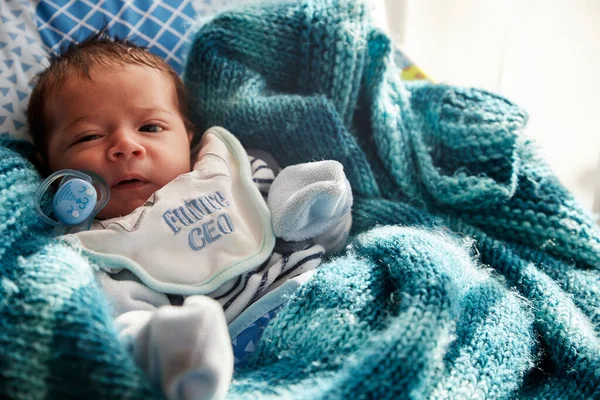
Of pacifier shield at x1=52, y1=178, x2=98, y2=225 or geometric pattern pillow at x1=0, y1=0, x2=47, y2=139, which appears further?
geometric pattern pillow at x1=0, y1=0, x2=47, y2=139

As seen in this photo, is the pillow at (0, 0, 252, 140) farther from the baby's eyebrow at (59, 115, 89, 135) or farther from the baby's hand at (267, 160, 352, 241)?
the baby's hand at (267, 160, 352, 241)

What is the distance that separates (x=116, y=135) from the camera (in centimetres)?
77

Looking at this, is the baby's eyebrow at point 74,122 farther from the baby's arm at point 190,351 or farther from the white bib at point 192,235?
the baby's arm at point 190,351

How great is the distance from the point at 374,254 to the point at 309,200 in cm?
11

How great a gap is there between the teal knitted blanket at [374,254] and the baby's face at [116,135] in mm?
76

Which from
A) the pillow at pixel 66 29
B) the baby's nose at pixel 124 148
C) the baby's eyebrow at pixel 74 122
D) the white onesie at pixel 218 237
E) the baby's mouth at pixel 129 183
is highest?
the pillow at pixel 66 29

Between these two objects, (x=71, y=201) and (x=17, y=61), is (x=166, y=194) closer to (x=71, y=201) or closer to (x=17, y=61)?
(x=71, y=201)

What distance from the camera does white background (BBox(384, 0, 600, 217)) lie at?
1.19m

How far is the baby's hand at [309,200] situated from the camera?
0.73m

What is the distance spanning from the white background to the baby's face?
0.81 m

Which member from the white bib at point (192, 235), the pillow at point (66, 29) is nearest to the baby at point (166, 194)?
the white bib at point (192, 235)

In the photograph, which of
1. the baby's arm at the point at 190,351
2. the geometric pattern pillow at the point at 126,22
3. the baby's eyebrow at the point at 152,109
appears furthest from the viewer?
the geometric pattern pillow at the point at 126,22

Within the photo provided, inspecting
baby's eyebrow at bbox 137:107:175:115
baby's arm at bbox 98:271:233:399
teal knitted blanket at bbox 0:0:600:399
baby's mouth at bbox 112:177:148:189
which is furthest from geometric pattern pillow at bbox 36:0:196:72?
baby's arm at bbox 98:271:233:399

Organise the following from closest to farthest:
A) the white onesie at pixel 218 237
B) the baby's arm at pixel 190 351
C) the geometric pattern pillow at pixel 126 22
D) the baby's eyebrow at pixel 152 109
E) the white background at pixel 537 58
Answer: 1. the baby's arm at pixel 190 351
2. the white onesie at pixel 218 237
3. the baby's eyebrow at pixel 152 109
4. the geometric pattern pillow at pixel 126 22
5. the white background at pixel 537 58
